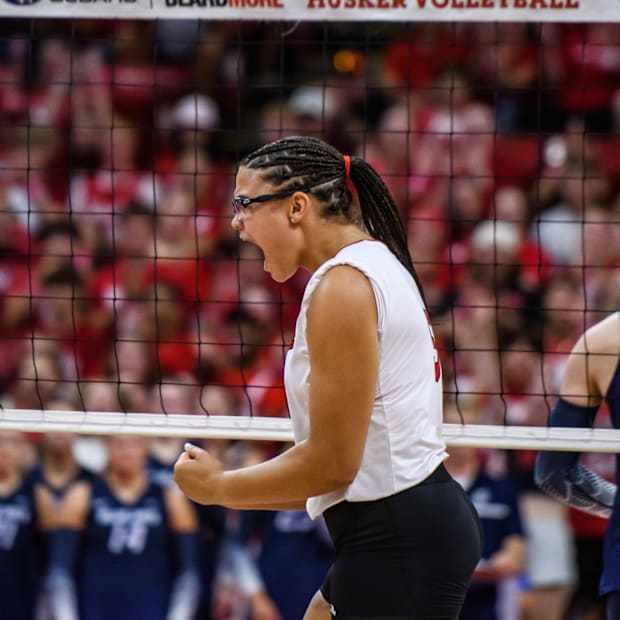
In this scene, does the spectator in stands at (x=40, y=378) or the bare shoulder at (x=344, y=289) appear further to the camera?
the spectator in stands at (x=40, y=378)

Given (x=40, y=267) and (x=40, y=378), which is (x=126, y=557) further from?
(x=40, y=267)

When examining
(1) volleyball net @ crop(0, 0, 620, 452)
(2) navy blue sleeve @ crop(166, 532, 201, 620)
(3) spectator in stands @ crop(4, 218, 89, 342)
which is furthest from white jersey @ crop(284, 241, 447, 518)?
(3) spectator in stands @ crop(4, 218, 89, 342)

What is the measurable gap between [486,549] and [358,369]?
2.93 meters

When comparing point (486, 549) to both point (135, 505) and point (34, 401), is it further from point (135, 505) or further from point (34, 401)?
point (34, 401)

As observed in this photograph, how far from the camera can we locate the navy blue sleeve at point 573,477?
10.2 ft

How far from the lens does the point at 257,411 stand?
5492 millimetres

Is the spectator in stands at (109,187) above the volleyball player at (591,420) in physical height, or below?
above

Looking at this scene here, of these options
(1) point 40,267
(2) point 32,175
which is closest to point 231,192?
(1) point 40,267

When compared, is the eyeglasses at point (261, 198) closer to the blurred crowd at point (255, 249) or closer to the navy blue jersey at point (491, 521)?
the blurred crowd at point (255, 249)

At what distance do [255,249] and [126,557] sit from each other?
2304 mm

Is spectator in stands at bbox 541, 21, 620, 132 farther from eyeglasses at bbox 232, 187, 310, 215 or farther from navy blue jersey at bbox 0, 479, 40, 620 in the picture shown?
eyeglasses at bbox 232, 187, 310, 215

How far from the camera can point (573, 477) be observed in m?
3.13

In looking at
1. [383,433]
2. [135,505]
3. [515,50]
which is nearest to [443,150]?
[515,50]

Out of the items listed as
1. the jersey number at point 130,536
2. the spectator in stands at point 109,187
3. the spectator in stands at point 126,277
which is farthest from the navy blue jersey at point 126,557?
the spectator in stands at point 109,187
